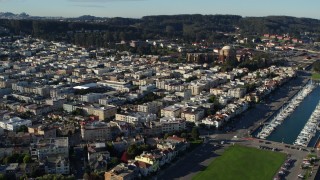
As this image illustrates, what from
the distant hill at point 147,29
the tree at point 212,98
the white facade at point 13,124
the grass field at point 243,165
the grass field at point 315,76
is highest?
the distant hill at point 147,29

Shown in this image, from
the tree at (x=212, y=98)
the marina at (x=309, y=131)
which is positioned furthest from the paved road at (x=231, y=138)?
the tree at (x=212, y=98)

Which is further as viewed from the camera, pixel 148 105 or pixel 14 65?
pixel 14 65

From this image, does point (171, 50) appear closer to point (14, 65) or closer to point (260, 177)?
point (14, 65)

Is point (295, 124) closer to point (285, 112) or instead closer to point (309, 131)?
point (285, 112)

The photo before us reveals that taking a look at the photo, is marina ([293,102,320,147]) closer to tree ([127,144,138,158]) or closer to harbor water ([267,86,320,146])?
harbor water ([267,86,320,146])

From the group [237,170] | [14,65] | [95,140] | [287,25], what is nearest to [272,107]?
[237,170]

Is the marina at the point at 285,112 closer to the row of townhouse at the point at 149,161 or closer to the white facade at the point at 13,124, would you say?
the row of townhouse at the point at 149,161

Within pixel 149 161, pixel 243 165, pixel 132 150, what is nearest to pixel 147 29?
pixel 132 150
